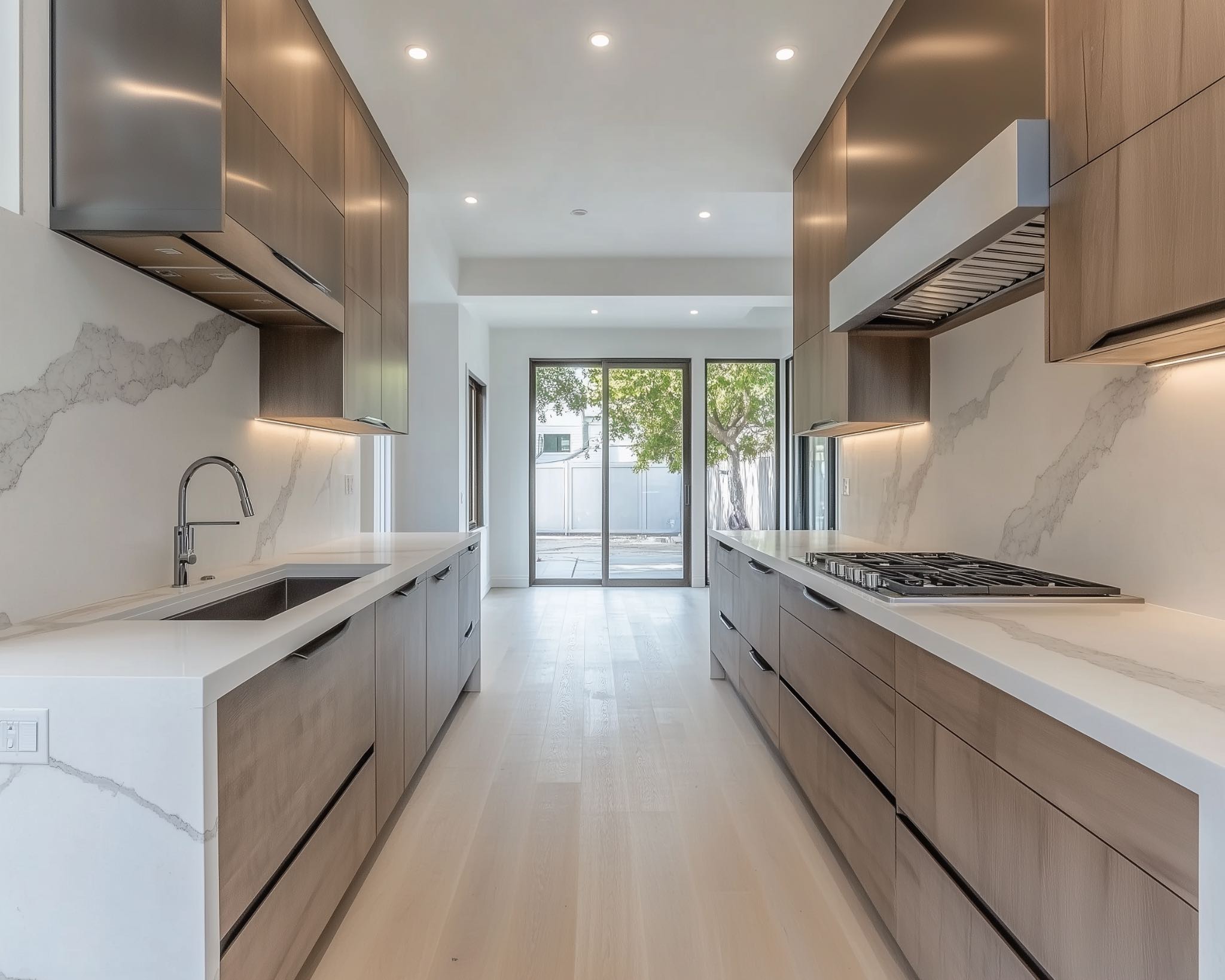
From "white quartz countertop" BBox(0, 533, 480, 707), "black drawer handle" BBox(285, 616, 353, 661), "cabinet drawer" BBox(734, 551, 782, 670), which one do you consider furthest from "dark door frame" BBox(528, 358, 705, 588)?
"black drawer handle" BBox(285, 616, 353, 661)

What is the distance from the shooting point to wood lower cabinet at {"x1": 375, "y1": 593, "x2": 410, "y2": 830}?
199 centimetres

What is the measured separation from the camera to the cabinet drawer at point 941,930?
3.81 ft

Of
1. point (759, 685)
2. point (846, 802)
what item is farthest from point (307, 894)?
point (759, 685)

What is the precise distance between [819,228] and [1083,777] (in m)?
2.55

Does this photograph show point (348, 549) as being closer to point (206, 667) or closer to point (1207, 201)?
point (206, 667)

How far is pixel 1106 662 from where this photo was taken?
1.11 m

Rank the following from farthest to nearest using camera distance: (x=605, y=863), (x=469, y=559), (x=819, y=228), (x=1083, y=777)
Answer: (x=469, y=559), (x=819, y=228), (x=605, y=863), (x=1083, y=777)

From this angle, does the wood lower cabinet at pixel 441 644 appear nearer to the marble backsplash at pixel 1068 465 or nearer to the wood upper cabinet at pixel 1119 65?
the marble backsplash at pixel 1068 465

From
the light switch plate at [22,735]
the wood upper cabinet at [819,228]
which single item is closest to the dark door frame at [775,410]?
the wood upper cabinet at [819,228]

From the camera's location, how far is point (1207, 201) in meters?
1.05

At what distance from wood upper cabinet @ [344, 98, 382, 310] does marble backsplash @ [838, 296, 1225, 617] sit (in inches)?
88.1

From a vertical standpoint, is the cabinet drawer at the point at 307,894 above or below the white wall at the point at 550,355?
below

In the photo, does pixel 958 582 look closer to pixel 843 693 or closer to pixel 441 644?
pixel 843 693

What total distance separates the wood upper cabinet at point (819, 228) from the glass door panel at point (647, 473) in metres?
3.66
